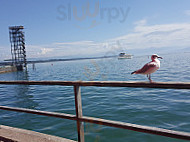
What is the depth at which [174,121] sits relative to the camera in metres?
5.95

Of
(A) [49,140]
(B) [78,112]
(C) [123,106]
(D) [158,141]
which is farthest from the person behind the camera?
(C) [123,106]

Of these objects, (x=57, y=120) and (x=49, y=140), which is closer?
(x=49, y=140)

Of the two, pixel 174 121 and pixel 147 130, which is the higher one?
pixel 147 130

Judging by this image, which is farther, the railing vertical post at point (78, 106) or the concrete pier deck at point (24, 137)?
the concrete pier deck at point (24, 137)

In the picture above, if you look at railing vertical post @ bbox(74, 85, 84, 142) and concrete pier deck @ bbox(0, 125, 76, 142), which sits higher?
railing vertical post @ bbox(74, 85, 84, 142)

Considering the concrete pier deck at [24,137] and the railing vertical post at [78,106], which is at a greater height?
the railing vertical post at [78,106]

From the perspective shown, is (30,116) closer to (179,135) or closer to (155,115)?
(155,115)

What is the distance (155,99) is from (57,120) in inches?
229

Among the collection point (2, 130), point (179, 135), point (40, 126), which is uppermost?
point (179, 135)

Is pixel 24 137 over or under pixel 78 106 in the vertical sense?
under

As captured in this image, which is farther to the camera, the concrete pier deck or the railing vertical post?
the concrete pier deck

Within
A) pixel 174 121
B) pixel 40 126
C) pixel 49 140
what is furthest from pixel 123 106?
pixel 49 140

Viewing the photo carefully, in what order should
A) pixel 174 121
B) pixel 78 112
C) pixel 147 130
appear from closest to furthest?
pixel 147 130
pixel 78 112
pixel 174 121

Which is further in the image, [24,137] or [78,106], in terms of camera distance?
[24,137]
